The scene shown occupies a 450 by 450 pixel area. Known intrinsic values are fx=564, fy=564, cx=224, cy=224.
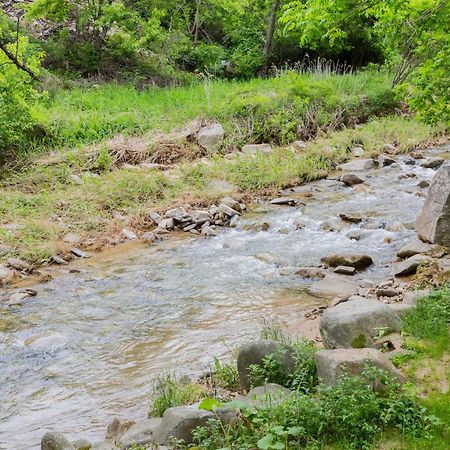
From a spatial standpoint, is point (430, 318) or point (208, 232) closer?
point (430, 318)

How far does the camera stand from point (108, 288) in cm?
721

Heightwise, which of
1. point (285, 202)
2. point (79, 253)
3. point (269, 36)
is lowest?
point (79, 253)

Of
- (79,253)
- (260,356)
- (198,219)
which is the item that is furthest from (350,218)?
(260,356)

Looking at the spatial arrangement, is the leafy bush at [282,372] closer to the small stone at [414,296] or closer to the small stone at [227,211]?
the small stone at [414,296]

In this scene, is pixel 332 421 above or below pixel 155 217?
above

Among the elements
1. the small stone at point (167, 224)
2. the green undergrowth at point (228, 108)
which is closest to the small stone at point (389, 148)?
the green undergrowth at point (228, 108)

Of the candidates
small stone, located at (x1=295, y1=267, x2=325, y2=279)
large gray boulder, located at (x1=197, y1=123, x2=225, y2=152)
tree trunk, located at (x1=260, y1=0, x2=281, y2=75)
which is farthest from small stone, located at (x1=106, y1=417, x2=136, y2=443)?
tree trunk, located at (x1=260, y1=0, x2=281, y2=75)

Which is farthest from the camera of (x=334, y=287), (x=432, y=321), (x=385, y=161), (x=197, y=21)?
(x=197, y=21)

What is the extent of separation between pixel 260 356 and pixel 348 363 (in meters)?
0.76

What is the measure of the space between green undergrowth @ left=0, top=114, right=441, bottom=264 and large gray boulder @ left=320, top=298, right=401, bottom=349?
16.9 feet

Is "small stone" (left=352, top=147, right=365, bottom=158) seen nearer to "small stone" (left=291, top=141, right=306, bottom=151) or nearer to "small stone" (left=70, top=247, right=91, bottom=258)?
"small stone" (left=291, top=141, right=306, bottom=151)

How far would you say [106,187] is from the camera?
10.5 metres

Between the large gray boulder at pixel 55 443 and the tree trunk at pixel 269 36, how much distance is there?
60.6 feet

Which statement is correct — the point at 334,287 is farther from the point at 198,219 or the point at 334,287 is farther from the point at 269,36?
the point at 269,36
